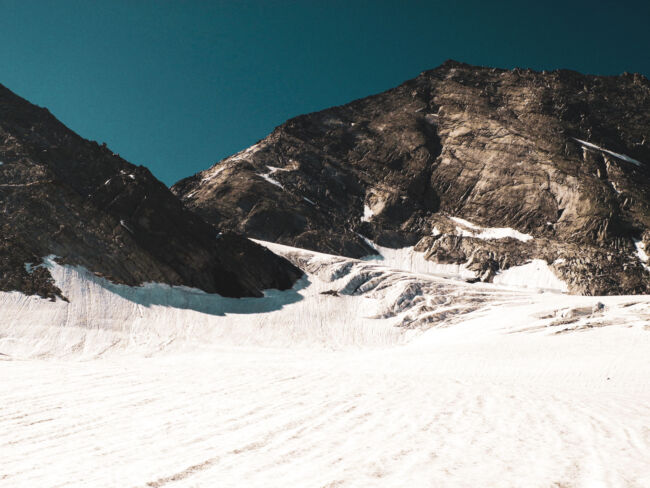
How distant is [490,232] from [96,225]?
244ft

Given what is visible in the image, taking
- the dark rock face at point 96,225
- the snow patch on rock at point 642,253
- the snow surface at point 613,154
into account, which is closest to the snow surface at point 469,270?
the snow patch on rock at point 642,253

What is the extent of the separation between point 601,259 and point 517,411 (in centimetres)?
7919

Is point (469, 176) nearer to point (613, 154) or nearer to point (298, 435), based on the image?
point (613, 154)

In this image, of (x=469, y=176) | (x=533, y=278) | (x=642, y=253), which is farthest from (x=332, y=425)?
(x=469, y=176)

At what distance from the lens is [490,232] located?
8788 cm

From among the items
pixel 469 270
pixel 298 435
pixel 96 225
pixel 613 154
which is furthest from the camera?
pixel 613 154

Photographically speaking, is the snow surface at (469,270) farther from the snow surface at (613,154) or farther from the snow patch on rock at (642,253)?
the snow surface at (613,154)

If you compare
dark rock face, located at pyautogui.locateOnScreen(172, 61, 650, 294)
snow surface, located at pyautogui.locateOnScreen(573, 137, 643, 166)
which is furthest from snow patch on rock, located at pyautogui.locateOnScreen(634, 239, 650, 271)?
snow surface, located at pyautogui.locateOnScreen(573, 137, 643, 166)

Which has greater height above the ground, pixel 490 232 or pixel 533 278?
pixel 490 232

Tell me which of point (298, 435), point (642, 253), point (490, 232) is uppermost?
point (490, 232)

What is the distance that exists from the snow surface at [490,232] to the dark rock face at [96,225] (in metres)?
49.5

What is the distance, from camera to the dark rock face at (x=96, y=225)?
36.0 m

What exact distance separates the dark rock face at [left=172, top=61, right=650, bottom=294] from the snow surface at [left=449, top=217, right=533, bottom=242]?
1994 mm

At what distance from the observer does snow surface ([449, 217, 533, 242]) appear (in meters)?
85.6
